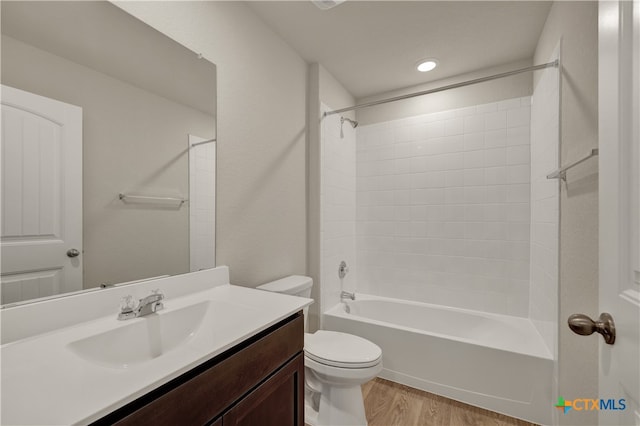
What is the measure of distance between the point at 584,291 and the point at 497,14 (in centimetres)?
165

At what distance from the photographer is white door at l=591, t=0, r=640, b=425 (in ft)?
1.67

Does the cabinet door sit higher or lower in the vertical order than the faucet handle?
lower

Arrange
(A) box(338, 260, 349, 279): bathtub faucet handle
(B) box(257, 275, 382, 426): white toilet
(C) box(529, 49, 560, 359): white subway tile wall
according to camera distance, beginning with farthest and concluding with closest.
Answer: (A) box(338, 260, 349, 279): bathtub faucet handle
(C) box(529, 49, 560, 359): white subway tile wall
(B) box(257, 275, 382, 426): white toilet

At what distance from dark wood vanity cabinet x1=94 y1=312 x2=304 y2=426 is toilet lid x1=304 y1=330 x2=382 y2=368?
39 centimetres

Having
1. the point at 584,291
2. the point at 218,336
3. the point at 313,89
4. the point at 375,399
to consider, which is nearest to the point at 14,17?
the point at 218,336

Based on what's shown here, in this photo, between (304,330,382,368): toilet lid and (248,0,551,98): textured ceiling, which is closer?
(304,330,382,368): toilet lid

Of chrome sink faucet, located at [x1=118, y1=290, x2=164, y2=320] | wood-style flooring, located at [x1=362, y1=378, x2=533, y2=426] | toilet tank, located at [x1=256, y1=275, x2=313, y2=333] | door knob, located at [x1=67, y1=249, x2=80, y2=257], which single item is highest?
door knob, located at [x1=67, y1=249, x2=80, y2=257]

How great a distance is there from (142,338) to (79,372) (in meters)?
0.30

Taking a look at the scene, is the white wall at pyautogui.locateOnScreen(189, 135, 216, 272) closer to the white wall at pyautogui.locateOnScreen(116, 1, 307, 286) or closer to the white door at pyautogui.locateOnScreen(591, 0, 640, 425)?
the white wall at pyautogui.locateOnScreen(116, 1, 307, 286)

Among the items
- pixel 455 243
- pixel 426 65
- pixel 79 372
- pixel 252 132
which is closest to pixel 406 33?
pixel 426 65

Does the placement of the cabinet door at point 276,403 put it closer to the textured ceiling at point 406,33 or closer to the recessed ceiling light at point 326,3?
the recessed ceiling light at point 326,3

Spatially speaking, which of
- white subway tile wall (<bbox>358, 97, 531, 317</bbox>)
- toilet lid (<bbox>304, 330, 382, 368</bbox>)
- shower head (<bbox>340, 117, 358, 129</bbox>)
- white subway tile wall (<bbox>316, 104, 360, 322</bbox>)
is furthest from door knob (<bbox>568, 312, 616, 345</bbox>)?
shower head (<bbox>340, 117, 358, 129</bbox>)

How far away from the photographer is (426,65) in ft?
7.41

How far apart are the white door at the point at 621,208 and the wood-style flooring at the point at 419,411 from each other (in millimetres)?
1313
